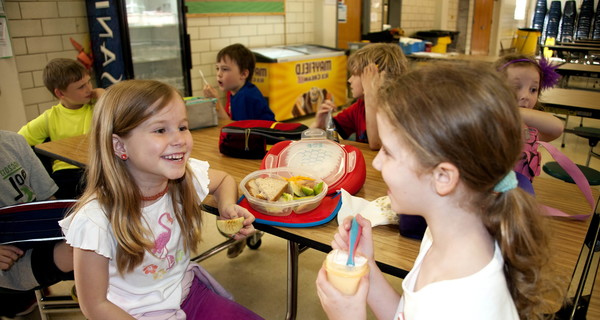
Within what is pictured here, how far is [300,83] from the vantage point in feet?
19.5

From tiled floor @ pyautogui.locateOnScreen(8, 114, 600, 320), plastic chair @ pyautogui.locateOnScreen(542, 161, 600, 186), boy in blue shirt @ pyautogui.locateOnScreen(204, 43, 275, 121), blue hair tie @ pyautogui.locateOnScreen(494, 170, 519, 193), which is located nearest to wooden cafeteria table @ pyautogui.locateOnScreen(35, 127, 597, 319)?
blue hair tie @ pyautogui.locateOnScreen(494, 170, 519, 193)

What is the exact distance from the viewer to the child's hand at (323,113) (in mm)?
2420

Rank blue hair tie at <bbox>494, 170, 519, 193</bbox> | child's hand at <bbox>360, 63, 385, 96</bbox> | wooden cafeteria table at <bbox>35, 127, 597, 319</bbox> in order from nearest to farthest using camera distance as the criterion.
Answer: blue hair tie at <bbox>494, 170, 519, 193</bbox> < wooden cafeteria table at <bbox>35, 127, 597, 319</bbox> < child's hand at <bbox>360, 63, 385, 96</bbox>

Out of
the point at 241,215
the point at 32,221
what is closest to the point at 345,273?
the point at 241,215

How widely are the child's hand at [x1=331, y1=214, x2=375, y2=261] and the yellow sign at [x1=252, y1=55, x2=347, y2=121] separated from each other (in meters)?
4.54

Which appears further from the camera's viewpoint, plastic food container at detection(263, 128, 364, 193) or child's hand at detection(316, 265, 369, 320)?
plastic food container at detection(263, 128, 364, 193)

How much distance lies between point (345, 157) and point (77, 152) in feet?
4.36

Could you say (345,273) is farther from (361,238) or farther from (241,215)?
(241,215)

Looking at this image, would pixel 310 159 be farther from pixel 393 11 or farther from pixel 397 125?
pixel 393 11

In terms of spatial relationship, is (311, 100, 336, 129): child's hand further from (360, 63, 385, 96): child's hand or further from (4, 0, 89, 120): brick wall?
(4, 0, 89, 120): brick wall

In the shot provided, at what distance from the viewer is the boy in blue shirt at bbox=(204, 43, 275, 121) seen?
10.3ft

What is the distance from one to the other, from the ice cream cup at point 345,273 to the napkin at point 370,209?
1.55ft

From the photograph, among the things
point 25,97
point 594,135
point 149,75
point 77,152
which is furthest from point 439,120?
point 149,75

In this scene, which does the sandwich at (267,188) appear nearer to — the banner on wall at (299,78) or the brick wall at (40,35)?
the brick wall at (40,35)
